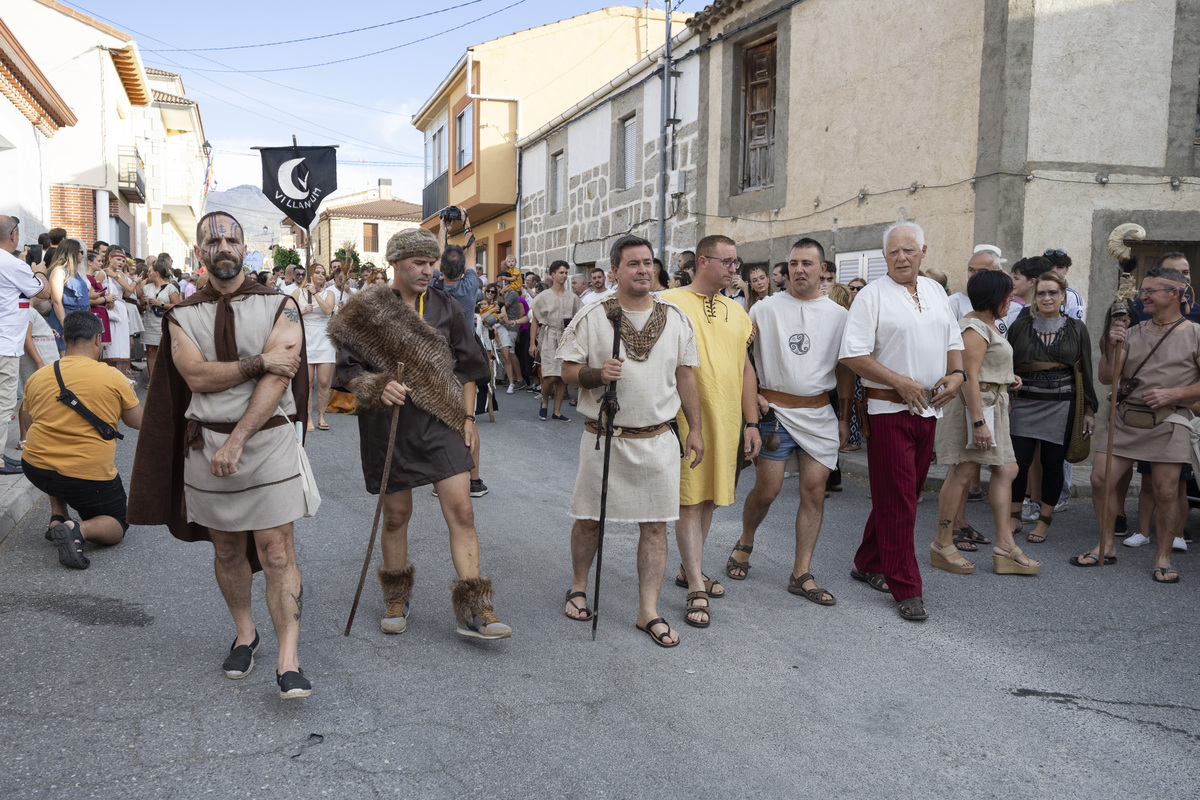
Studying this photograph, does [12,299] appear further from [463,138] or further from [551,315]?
[463,138]

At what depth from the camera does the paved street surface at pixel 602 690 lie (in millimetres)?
3006

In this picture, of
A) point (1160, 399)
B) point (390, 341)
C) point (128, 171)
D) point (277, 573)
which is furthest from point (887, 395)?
point (128, 171)

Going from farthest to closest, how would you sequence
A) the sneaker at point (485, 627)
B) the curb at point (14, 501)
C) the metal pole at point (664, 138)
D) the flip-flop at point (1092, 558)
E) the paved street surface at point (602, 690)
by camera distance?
1. the metal pole at point (664, 138)
2. the curb at point (14, 501)
3. the flip-flop at point (1092, 558)
4. the sneaker at point (485, 627)
5. the paved street surface at point (602, 690)

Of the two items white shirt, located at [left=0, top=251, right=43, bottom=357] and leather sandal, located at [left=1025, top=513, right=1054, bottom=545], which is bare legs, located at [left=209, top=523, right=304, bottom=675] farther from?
leather sandal, located at [left=1025, top=513, right=1054, bottom=545]

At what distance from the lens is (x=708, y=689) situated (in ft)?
12.2

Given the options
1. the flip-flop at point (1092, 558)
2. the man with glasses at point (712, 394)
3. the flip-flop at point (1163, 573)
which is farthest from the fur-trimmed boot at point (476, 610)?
the flip-flop at point (1163, 573)

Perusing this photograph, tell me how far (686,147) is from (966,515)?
9.63 metres

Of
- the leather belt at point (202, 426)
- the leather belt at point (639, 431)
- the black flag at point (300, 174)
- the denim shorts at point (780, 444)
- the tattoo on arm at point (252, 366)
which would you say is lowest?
the denim shorts at point (780, 444)

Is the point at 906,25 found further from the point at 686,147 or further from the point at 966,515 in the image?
the point at 966,515

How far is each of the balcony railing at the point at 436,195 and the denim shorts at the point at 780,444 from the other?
2330 cm

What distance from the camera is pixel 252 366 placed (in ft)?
11.1

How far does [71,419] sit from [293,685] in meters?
2.96

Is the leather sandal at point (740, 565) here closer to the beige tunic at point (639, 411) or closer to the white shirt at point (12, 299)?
the beige tunic at point (639, 411)

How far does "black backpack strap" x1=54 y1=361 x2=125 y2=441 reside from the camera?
5344mm
